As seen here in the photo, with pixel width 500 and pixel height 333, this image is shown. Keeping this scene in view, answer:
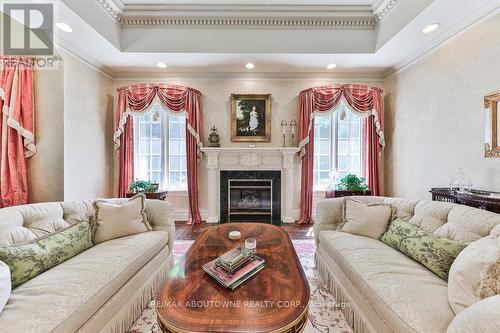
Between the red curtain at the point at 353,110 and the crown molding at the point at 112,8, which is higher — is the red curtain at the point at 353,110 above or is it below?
below

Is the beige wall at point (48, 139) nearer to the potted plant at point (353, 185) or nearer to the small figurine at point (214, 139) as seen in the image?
the small figurine at point (214, 139)

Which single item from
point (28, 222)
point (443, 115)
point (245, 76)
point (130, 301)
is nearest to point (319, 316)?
point (130, 301)

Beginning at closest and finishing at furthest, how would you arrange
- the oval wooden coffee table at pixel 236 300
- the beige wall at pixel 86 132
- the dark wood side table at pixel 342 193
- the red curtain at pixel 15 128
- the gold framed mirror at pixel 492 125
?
the oval wooden coffee table at pixel 236 300 < the gold framed mirror at pixel 492 125 < the red curtain at pixel 15 128 < the beige wall at pixel 86 132 < the dark wood side table at pixel 342 193

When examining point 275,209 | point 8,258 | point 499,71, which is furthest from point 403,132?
point 8,258

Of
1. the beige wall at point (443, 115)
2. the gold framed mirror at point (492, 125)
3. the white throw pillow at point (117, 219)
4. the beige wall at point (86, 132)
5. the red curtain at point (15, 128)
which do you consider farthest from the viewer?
the beige wall at point (86, 132)

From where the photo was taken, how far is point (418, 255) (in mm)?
1650

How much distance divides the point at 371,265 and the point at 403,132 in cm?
326

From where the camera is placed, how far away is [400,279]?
1421mm

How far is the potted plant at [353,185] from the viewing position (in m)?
3.92

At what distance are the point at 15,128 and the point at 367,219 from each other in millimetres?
4505

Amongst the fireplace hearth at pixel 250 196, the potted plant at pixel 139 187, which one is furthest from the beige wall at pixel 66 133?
the fireplace hearth at pixel 250 196

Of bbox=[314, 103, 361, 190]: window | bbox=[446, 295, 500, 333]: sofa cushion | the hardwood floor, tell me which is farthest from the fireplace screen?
bbox=[446, 295, 500, 333]: sofa cushion

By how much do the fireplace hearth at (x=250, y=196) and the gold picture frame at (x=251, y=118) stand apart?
73cm

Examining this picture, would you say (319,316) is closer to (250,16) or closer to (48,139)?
(250,16)
